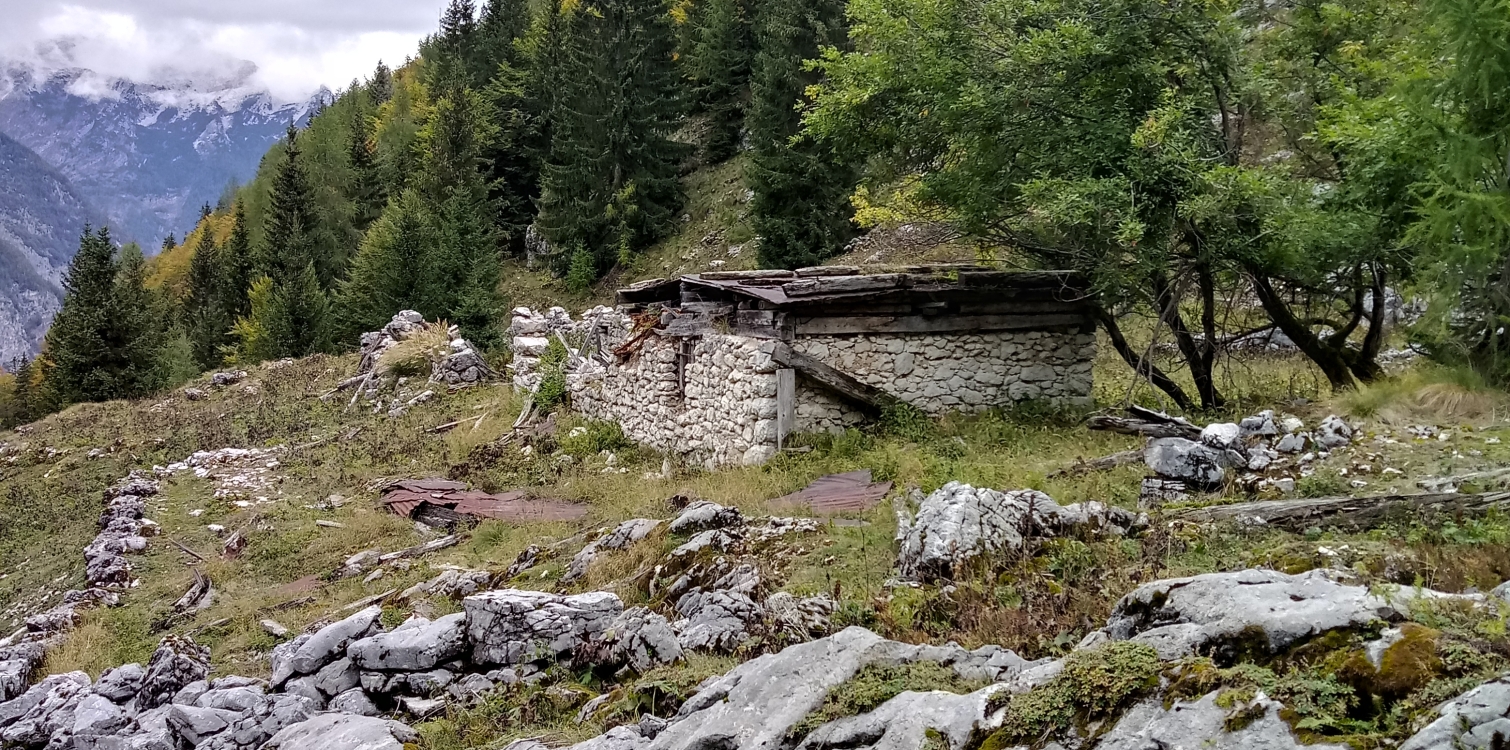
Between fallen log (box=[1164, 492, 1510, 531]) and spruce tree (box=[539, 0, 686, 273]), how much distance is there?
34.2 m

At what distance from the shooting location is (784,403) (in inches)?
474

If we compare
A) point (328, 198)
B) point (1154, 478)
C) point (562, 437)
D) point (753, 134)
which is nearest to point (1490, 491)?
point (1154, 478)

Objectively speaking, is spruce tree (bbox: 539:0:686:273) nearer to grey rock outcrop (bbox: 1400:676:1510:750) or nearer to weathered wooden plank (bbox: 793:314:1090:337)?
weathered wooden plank (bbox: 793:314:1090:337)

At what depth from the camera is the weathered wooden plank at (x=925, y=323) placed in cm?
1238

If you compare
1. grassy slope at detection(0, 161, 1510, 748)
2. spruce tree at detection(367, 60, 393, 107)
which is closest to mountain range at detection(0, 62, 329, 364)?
spruce tree at detection(367, 60, 393, 107)

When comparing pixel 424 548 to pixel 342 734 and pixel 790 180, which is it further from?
pixel 790 180

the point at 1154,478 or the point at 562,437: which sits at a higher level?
the point at 1154,478

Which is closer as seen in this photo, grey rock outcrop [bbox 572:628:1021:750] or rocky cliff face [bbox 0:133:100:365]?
grey rock outcrop [bbox 572:628:1021:750]

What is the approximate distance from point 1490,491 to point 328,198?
161 ft

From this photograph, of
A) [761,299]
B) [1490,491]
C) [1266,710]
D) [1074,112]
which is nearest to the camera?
[1266,710]

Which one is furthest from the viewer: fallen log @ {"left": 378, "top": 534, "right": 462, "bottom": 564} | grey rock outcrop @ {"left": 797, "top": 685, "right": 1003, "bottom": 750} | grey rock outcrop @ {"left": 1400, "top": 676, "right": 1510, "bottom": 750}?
fallen log @ {"left": 378, "top": 534, "right": 462, "bottom": 564}

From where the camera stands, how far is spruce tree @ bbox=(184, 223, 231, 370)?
41.4 meters

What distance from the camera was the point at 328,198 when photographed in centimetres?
4475

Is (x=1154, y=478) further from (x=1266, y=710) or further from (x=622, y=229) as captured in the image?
(x=622, y=229)
